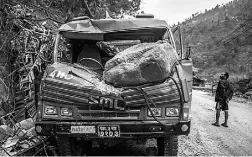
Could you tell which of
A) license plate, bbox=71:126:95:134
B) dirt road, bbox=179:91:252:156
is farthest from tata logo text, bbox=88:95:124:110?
dirt road, bbox=179:91:252:156

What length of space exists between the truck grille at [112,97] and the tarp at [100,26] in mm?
1454

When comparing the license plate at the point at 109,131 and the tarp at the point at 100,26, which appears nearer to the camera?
the license plate at the point at 109,131

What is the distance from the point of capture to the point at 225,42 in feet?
122

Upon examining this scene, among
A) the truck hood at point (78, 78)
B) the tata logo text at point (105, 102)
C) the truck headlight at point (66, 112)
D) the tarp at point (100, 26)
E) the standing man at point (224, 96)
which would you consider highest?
the tarp at point (100, 26)

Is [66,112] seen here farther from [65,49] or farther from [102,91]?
[65,49]

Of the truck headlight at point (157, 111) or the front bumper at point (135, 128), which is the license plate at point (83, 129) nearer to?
the front bumper at point (135, 128)

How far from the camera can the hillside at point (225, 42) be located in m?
29.7

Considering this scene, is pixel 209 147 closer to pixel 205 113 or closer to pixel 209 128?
pixel 209 128

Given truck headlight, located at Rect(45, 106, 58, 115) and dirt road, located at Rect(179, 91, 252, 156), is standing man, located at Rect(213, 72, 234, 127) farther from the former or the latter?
truck headlight, located at Rect(45, 106, 58, 115)

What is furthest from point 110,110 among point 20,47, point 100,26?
point 20,47

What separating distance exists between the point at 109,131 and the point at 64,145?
87 centimetres

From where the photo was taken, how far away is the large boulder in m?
3.86

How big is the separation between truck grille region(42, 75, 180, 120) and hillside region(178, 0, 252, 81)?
20.4 metres

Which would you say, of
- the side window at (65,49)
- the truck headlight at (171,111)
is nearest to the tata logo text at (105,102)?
the truck headlight at (171,111)
